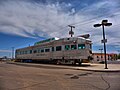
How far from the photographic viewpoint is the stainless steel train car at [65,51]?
25203 mm

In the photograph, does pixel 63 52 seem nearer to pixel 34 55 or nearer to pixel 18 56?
pixel 34 55

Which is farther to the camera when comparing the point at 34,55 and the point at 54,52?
the point at 34,55

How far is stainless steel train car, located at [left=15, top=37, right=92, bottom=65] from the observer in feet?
82.7

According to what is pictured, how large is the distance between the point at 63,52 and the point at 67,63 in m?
2.06

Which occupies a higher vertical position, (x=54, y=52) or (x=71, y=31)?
(x=71, y=31)

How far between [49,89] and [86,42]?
1831 centimetres

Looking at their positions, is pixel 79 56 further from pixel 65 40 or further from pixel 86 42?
pixel 65 40

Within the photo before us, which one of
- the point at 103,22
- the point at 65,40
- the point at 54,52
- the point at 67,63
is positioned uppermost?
the point at 103,22

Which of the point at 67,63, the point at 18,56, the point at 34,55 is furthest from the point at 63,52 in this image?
the point at 18,56

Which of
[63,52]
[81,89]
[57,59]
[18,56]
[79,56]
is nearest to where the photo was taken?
[81,89]

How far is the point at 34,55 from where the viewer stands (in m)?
36.9

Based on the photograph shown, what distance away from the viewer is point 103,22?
21.0 m

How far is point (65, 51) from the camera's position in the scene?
27.3 m

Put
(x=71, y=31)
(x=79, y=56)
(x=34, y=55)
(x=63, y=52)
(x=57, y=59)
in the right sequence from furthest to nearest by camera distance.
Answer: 1. (x=71, y=31)
2. (x=34, y=55)
3. (x=57, y=59)
4. (x=63, y=52)
5. (x=79, y=56)
